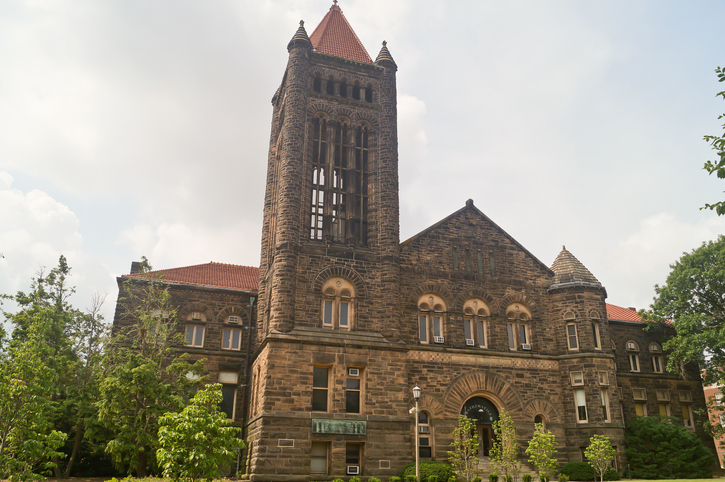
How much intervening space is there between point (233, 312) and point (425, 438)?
1354 cm

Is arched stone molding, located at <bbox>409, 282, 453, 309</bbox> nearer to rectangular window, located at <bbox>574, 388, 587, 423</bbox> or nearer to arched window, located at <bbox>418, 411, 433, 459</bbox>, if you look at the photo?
arched window, located at <bbox>418, 411, 433, 459</bbox>

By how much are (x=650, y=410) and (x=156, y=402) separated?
29.8 m

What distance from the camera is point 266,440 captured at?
24.0 metres

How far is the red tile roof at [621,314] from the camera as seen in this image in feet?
127

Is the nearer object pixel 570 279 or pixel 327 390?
pixel 327 390

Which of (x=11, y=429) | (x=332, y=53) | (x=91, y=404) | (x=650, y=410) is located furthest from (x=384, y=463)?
(x=332, y=53)

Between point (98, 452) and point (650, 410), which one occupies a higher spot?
point (650, 410)

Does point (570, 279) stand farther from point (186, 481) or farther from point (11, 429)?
point (11, 429)

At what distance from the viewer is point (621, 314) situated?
40.1m

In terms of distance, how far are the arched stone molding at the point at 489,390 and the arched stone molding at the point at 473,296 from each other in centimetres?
353

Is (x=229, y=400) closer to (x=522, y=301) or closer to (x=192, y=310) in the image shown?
(x=192, y=310)

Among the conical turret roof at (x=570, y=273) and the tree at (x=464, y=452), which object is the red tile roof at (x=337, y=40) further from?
the tree at (x=464, y=452)

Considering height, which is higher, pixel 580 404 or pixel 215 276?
pixel 215 276

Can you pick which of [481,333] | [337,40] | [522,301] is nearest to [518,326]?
[522,301]
